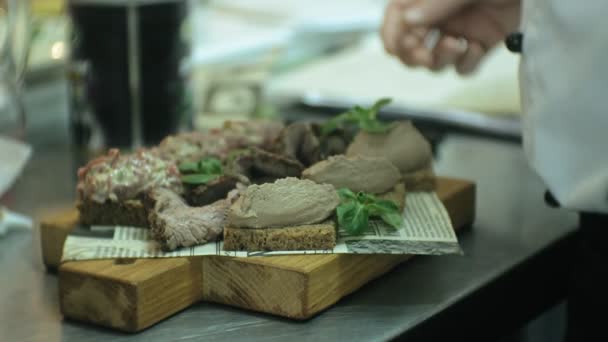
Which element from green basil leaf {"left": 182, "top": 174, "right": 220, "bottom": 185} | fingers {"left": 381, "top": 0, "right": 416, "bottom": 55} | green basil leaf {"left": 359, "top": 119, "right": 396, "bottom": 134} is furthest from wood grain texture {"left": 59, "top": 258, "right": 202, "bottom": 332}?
fingers {"left": 381, "top": 0, "right": 416, "bottom": 55}

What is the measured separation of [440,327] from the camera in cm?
96

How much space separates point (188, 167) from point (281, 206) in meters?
0.17

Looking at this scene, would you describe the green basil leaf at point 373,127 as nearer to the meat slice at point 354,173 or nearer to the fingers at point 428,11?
the meat slice at point 354,173

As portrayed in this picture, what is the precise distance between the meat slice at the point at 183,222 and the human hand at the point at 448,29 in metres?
0.51

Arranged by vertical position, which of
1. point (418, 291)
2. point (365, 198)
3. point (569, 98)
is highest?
point (569, 98)

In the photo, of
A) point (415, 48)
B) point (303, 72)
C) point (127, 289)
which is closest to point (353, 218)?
point (127, 289)

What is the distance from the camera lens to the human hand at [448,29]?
4.41 feet

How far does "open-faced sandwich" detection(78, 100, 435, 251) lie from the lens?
0.92 m

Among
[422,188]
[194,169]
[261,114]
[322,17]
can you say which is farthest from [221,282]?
[322,17]

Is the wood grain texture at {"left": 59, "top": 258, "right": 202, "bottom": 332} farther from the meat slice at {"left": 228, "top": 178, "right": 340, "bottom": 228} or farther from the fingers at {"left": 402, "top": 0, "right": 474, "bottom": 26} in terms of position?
the fingers at {"left": 402, "top": 0, "right": 474, "bottom": 26}

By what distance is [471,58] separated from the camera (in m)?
1.41

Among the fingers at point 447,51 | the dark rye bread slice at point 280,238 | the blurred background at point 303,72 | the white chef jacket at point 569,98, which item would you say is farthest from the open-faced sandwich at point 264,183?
the blurred background at point 303,72

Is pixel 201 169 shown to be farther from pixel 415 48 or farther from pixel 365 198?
pixel 415 48

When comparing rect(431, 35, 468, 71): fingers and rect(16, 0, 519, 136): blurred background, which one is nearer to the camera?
rect(431, 35, 468, 71): fingers
